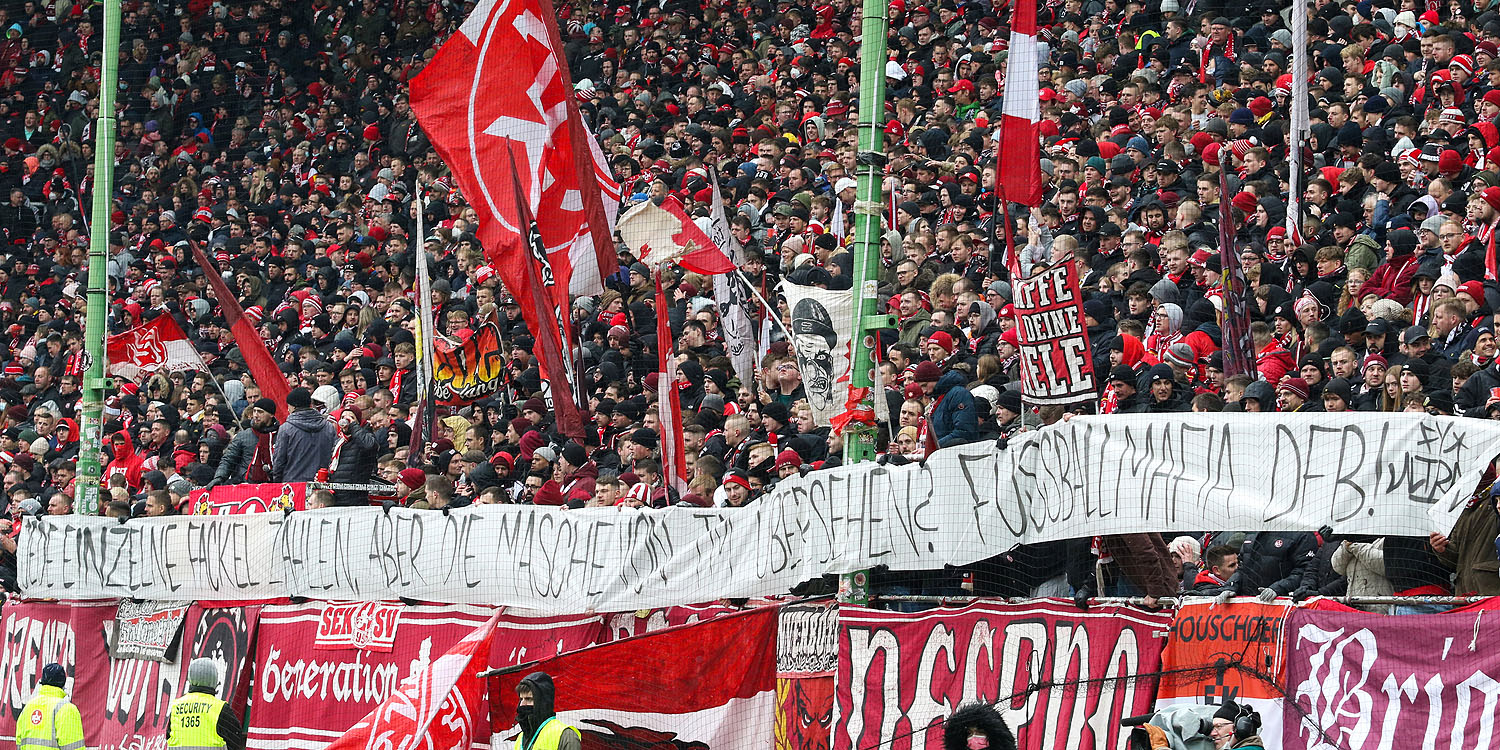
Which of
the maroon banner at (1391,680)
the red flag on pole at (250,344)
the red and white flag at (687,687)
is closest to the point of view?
the maroon banner at (1391,680)

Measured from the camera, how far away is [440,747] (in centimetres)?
917

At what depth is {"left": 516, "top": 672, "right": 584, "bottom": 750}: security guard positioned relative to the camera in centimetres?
799

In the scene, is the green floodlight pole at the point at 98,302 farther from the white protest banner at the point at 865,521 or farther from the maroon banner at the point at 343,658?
the maroon banner at the point at 343,658

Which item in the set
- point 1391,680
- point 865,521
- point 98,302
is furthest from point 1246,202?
point 98,302

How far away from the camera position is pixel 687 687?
29.7 ft

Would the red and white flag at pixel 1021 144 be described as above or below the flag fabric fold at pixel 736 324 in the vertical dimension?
above

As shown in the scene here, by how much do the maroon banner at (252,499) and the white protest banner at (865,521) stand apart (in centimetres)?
37

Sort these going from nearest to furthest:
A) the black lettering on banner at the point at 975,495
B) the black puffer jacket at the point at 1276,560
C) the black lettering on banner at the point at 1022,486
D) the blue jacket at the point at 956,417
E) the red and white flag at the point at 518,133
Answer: the black lettering on banner at the point at 1022,486, the black lettering on banner at the point at 975,495, the black puffer jacket at the point at 1276,560, the blue jacket at the point at 956,417, the red and white flag at the point at 518,133

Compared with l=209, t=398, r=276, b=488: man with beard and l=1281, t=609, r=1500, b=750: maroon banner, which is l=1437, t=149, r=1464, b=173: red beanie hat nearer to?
l=1281, t=609, r=1500, b=750: maroon banner

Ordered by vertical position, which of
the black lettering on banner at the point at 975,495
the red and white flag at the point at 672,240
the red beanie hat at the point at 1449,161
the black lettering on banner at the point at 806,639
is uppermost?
the red beanie hat at the point at 1449,161

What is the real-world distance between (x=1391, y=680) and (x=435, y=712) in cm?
439

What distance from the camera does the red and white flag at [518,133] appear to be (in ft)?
42.9

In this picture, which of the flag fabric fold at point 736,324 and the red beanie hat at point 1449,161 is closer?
the red beanie hat at point 1449,161

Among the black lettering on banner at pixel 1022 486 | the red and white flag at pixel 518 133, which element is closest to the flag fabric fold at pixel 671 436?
the red and white flag at pixel 518 133
